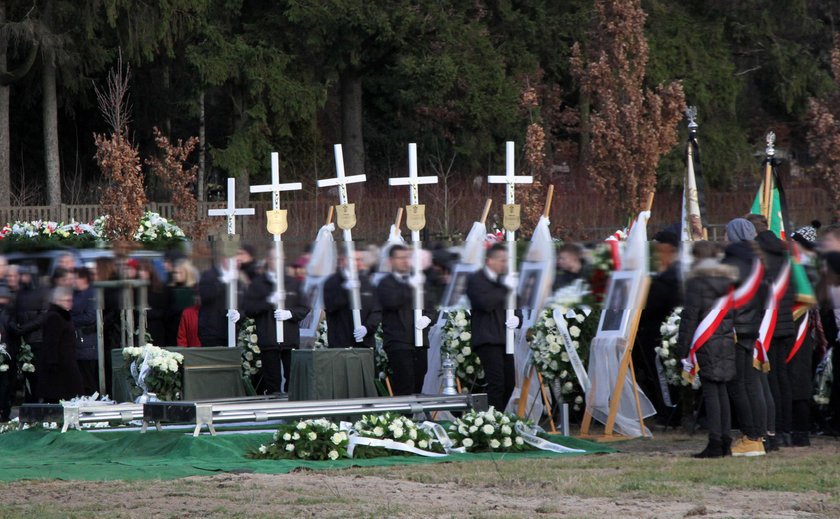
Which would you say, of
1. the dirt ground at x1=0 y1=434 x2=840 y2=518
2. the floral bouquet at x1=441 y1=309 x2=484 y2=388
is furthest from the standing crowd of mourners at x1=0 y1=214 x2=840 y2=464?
the dirt ground at x1=0 y1=434 x2=840 y2=518

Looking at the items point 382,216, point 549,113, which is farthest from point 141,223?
point 549,113

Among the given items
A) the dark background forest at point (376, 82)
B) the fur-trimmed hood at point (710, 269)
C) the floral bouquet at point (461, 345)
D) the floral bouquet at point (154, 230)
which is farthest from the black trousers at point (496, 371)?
the dark background forest at point (376, 82)

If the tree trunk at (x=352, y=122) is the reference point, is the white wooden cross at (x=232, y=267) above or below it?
below

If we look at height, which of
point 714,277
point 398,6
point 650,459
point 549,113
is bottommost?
point 650,459

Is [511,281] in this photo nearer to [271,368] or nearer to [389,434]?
[389,434]

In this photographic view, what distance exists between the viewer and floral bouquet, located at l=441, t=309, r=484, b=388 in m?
15.2

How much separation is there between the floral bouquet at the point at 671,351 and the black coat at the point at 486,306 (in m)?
1.58

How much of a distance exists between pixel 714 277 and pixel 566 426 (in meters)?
4.20

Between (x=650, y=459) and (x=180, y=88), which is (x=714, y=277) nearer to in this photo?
(x=650, y=459)

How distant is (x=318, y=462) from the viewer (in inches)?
477

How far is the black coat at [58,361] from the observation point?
15.2 m

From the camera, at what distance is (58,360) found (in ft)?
50.6

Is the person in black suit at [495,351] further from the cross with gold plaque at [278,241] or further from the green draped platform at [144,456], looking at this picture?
the cross with gold plaque at [278,241]

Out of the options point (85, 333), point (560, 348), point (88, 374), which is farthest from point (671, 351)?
point (88, 374)
